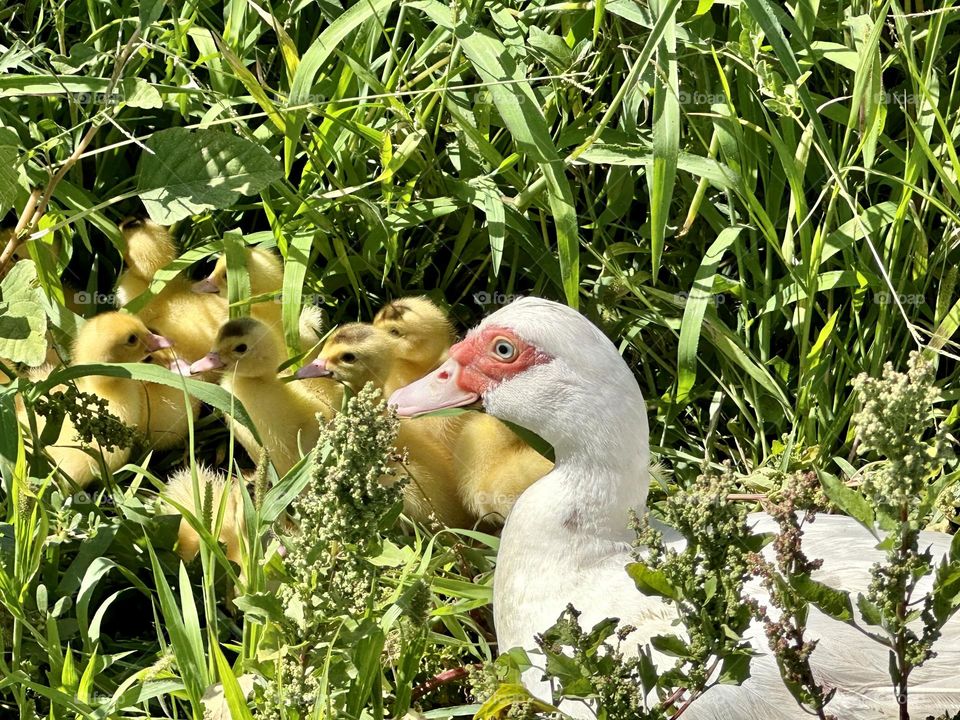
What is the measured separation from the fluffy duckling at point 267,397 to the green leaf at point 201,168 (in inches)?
19.0

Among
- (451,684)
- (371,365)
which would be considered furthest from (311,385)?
(451,684)

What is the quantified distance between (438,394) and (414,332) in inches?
21.9

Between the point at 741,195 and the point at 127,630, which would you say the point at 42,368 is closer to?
the point at 127,630

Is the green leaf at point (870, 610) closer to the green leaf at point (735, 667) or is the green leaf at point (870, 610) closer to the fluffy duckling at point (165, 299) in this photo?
the green leaf at point (735, 667)

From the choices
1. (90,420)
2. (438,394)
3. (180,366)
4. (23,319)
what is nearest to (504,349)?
(438,394)

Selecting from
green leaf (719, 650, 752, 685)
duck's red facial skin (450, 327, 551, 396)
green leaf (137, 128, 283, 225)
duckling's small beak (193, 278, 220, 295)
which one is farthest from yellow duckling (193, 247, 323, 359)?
green leaf (719, 650, 752, 685)

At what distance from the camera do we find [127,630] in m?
2.48

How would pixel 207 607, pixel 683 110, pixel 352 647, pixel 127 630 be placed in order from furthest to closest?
pixel 683 110, pixel 127 630, pixel 207 607, pixel 352 647

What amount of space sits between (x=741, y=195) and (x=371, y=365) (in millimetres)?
866

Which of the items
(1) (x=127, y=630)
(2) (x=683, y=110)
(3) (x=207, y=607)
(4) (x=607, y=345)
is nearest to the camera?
(3) (x=207, y=607)

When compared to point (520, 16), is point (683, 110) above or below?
below

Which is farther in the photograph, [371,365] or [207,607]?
[371,365]

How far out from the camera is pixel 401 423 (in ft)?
8.77

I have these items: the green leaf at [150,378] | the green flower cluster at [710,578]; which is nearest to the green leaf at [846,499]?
the green flower cluster at [710,578]
